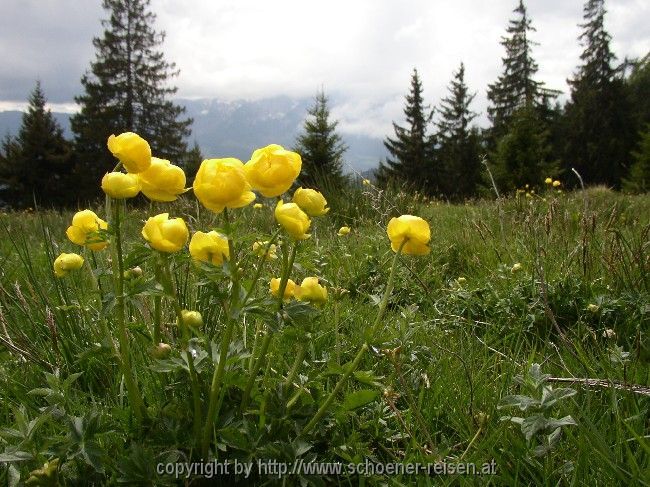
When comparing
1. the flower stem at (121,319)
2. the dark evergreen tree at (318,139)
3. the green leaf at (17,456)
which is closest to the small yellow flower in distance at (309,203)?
the flower stem at (121,319)

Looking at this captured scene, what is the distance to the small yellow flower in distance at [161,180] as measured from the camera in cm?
92

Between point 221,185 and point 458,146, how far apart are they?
3753 cm

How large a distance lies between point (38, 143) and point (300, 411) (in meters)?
35.8

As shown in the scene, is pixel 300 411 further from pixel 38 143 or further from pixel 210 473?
pixel 38 143

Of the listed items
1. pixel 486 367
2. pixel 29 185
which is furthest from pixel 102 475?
pixel 29 185

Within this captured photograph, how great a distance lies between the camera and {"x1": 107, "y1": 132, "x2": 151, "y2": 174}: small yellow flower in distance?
0.88 meters

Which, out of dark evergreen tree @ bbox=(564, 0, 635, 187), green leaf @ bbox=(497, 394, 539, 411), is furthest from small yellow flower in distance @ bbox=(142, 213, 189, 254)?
dark evergreen tree @ bbox=(564, 0, 635, 187)

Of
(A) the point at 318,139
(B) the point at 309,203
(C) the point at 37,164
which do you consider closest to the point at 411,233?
(B) the point at 309,203

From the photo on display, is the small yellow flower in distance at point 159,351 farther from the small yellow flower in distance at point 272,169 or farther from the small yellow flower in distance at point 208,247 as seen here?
the small yellow flower in distance at point 272,169

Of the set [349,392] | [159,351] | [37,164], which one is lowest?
[349,392]

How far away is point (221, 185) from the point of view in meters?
0.85

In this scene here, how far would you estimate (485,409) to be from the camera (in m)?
1.28

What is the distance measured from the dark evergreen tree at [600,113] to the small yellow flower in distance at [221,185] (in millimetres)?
36263

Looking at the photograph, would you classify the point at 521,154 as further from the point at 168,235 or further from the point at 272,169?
the point at 168,235
